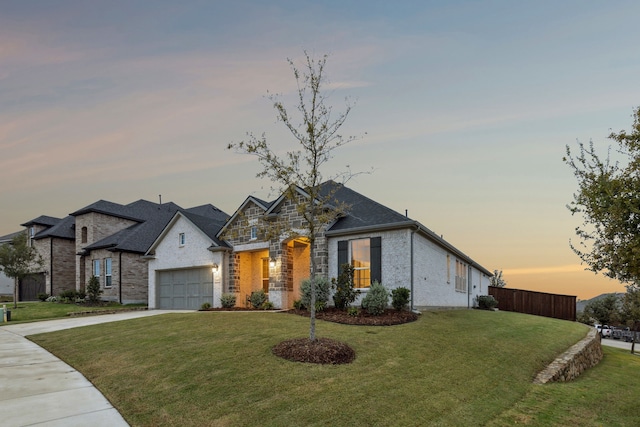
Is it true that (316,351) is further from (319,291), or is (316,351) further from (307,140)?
(319,291)

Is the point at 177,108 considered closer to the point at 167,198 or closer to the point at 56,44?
the point at 56,44

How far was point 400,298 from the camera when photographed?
52.4ft

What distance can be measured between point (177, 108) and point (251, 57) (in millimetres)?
4369

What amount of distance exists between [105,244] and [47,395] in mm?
24872

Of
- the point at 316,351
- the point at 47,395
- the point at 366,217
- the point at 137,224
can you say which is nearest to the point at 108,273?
the point at 137,224

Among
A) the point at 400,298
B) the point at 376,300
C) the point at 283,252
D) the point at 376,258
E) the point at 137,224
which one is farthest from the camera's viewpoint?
the point at 137,224

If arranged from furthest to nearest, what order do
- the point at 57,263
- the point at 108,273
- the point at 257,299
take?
the point at 57,263
the point at 108,273
the point at 257,299

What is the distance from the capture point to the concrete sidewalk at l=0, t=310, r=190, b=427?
6613mm

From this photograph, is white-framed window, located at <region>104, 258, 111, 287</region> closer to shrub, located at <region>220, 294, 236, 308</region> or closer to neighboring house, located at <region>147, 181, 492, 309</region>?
neighboring house, located at <region>147, 181, 492, 309</region>

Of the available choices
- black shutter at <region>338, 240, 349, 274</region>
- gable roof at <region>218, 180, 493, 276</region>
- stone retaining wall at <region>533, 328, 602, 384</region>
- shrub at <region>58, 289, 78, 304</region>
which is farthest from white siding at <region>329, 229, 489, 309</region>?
shrub at <region>58, 289, 78, 304</region>

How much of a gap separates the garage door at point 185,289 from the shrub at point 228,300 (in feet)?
5.41

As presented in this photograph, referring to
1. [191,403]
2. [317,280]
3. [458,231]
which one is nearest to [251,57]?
[317,280]

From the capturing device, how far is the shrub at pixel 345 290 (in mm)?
16661

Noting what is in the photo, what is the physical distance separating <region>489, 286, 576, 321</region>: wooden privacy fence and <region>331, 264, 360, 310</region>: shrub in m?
22.2
